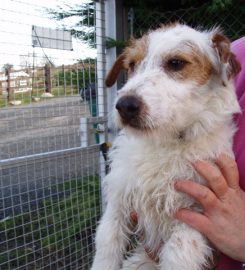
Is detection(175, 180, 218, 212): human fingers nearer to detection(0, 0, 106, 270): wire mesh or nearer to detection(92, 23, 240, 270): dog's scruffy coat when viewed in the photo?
detection(92, 23, 240, 270): dog's scruffy coat

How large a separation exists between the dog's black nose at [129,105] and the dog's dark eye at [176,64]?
Answer: 31cm

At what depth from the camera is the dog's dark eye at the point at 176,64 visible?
6.17 ft

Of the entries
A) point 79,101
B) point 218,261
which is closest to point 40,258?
point 79,101

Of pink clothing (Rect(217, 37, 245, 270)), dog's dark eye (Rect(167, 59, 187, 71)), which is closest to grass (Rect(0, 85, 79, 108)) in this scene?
dog's dark eye (Rect(167, 59, 187, 71))

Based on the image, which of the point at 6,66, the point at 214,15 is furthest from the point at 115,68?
the point at 214,15

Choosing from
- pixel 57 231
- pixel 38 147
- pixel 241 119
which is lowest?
pixel 57 231

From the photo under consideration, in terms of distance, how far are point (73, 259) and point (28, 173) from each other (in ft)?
3.70

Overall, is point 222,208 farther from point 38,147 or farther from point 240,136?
point 38,147

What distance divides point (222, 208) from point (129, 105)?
56 centimetres

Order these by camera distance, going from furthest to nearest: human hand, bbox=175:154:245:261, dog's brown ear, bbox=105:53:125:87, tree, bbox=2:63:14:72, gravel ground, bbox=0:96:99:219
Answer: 1. gravel ground, bbox=0:96:99:219
2. tree, bbox=2:63:14:72
3. dog's brown ear, bbox=105:53:125:87
4. human hand, bbox=175:154:245:261

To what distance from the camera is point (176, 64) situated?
74.5 inches

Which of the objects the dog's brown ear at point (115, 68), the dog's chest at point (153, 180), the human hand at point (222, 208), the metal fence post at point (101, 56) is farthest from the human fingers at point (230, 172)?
the metal fence post at point (101, 56)

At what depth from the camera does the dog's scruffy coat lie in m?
1.74

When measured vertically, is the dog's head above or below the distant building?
below
